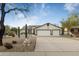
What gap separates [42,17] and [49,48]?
0.76 meters

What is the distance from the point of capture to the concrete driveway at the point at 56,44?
27.3ft

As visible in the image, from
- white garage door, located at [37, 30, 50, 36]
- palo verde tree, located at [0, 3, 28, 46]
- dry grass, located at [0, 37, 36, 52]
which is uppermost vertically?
palo verde tree, located at [0, 3, 28, 46]

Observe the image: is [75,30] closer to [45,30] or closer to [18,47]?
[45,30]

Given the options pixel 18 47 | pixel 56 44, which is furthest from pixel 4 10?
pixel 56 44

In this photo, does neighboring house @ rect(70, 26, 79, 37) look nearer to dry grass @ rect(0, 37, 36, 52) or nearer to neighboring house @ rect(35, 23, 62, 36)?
neighboring house @ rect(35, 23, 62, 36)

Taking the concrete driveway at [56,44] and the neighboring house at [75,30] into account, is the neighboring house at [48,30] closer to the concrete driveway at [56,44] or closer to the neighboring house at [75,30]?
the concrete driveway at [56,44]

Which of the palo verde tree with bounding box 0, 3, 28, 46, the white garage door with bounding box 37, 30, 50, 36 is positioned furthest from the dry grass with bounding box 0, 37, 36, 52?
the white garage door with bounding box 37, 30, 50, 36

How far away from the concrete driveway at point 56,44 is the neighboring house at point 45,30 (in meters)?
0.12

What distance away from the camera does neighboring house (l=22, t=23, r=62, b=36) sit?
8359mm

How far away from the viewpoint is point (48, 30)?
334 inches

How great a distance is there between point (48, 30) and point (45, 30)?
0.25 ft

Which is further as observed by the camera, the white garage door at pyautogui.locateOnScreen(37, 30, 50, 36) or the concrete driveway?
the white garage door at pyautogui.locateOnScreen(37, 30, 50, 36)

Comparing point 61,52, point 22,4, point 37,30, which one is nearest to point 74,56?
point 61,52

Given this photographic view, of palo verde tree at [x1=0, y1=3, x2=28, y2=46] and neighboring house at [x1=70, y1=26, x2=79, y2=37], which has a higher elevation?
palo verde tree at [x1=0, y1=3, x2=28, y2=46]
